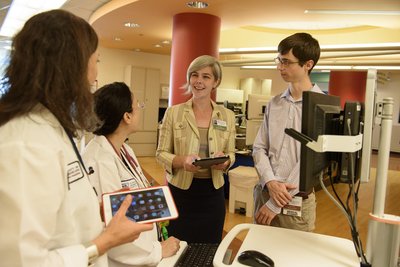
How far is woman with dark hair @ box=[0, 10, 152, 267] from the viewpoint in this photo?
0.75 m

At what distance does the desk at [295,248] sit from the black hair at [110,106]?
73 centimetres

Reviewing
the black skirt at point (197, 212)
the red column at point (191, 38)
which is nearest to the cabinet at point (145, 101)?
the red column at point (191, 38)

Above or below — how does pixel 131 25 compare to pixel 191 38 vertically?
above

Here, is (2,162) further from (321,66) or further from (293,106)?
(321,66)

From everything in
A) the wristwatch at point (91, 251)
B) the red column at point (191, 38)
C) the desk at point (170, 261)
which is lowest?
the desk at point (170, 261)

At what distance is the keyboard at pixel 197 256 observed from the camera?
49.3 inches

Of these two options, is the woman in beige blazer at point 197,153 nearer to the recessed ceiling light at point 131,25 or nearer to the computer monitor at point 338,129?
the computer monitor at point 338,129

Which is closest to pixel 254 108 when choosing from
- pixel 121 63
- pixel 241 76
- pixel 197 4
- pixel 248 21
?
pixel 248 21

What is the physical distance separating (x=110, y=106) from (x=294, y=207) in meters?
0.97

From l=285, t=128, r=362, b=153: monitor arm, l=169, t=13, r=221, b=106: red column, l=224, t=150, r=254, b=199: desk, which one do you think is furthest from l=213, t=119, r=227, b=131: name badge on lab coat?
l=224, t=150, r=254, b=199: desk

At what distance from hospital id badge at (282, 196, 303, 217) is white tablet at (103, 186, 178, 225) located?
0.67 meters

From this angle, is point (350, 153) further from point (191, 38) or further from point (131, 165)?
point (191, 38)

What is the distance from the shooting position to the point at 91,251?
91cm

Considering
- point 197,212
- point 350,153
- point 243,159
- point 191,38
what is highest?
point 191,38
